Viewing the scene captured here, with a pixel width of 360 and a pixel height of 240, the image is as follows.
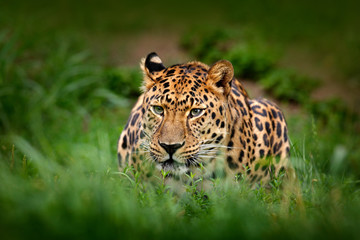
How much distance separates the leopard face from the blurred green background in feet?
1.35

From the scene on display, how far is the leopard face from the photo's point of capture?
4.81 metres

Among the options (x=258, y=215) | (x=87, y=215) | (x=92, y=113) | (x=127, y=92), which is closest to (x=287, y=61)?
(x=127, y=92)

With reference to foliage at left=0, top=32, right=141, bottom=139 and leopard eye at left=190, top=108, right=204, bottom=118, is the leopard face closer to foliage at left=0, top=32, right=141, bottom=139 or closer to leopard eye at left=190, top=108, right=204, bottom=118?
leopard eye at left=190, top=108, right=204, bottom=118

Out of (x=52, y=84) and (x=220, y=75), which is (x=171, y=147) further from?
(x=52, y=84)

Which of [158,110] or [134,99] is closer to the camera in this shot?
[158,110]

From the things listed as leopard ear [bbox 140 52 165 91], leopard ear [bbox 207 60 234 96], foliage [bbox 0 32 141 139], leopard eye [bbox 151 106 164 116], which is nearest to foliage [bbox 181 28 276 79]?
foliage [bbox 0 32 141 139]

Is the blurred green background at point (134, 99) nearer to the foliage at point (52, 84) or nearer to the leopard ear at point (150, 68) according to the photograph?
the foliage at point (52, 84)

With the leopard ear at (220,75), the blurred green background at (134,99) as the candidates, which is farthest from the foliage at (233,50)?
the leopard ear at (220,75)

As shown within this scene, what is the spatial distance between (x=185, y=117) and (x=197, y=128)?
177mm

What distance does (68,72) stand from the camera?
417 inches

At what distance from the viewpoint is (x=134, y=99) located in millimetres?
11477

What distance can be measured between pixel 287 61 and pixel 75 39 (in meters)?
5.89

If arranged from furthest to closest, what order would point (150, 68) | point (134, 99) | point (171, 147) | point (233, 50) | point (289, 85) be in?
point (233, 50)
point (289, 85)
point (134, 99)
point (150, 68)
point (171, 147)

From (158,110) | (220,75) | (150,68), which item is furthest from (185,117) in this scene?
(150,68)
